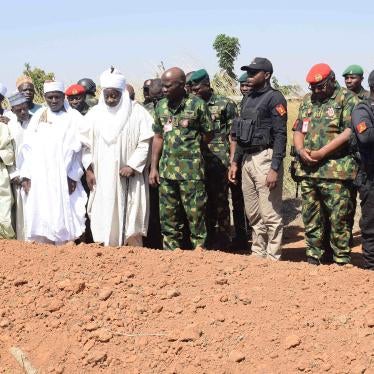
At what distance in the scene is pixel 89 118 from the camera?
18.4ft

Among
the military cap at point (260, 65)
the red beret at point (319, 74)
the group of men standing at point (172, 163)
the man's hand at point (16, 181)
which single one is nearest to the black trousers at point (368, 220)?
the group of men standing at point (172, 163)

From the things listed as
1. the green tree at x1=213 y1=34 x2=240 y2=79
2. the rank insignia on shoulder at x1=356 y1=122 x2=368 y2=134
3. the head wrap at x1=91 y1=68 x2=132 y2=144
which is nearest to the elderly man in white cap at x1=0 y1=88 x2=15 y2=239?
the head wrap at x1=91 y1=68 x2=132 y2=144

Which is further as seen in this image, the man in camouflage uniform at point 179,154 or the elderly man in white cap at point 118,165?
the elderly man in white cap at point 118,165

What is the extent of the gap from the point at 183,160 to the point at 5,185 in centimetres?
178

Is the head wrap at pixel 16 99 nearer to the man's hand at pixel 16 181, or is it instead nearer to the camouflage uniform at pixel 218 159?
the man's hand at pixel 16 181

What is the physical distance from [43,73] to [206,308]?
2979 centimetres

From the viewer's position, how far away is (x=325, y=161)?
195 inches

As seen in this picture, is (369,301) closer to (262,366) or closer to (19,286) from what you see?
(262,366)

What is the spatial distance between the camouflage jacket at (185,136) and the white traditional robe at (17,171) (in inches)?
58.4

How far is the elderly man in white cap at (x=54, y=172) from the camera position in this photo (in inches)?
Result: 223

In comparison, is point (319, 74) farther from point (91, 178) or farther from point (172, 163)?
point (91, 178)

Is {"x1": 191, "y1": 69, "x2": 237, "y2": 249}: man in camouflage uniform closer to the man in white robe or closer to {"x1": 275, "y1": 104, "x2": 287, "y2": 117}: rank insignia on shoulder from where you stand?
{"x1": 275, "y1": 104, "x2": 287, "y2": 117}: rank insignia on shoulder

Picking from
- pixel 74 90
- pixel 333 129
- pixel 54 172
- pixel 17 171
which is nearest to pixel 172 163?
pixel 54 172

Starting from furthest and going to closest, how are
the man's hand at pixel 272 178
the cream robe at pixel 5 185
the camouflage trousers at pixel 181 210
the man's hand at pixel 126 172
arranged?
the cream robe at pixel 5 185
the man's hand at pixel 126 172
the camouflage trousers at pixel 181 210
the man's hand at pixel 272 178
